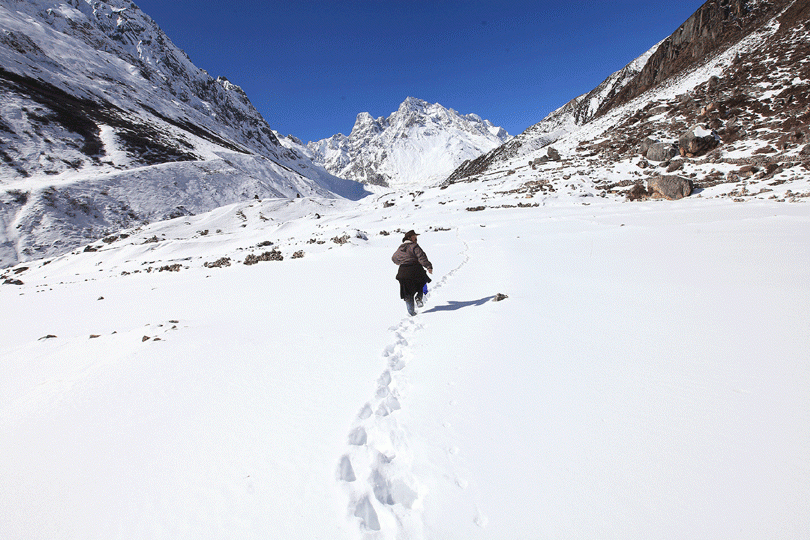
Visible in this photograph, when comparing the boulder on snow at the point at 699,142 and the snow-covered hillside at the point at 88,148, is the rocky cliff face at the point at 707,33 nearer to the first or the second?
the boulder on snow at the point at 699,142

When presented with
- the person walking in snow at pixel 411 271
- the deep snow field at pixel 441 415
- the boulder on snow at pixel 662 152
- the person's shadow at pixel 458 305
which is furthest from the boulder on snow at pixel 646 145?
the person walking in snow at pixel 411 271

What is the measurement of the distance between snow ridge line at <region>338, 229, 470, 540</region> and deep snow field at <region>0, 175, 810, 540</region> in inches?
0.5

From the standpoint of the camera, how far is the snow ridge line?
5.71 feet

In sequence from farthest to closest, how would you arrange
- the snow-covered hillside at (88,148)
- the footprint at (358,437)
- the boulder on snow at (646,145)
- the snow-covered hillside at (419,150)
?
1. the snow-covered hillside at (419,150)
2. the boulder on snow at (646,145)
3. the snow-covered hillside at (88,148)
4. the footprint at (358,437)

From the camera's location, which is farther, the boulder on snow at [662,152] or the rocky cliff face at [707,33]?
the rocky cliff face at [707,33]

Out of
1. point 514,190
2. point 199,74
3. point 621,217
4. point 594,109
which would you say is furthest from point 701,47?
point 199,74

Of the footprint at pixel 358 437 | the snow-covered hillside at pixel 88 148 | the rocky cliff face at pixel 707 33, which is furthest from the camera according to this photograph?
the rocky cliff face at pixel 707 33

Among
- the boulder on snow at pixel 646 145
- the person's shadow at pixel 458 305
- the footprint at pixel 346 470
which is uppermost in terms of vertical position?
the boulder on snow at pixel 646 145

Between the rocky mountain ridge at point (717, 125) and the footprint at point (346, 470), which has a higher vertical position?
the rocky mountain ridge at point (717, 125)

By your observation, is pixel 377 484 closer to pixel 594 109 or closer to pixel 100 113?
pixel 100 113

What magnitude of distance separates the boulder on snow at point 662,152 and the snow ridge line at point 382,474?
31.1 meters

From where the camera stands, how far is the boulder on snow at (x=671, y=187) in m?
17.6

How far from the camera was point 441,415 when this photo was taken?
255 centimetres

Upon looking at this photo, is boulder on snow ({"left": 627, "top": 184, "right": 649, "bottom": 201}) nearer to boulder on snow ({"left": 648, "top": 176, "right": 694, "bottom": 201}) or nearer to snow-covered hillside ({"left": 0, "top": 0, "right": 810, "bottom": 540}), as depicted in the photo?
boulder on snow ({"left": 648, "top": 176, "right": 694, "bottom": 201})
